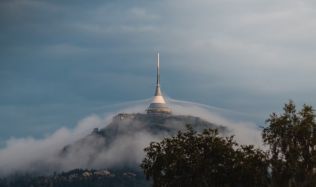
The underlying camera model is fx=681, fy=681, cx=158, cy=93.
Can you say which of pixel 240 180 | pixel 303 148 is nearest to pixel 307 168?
pixel 303 148

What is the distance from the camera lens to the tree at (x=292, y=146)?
302ft

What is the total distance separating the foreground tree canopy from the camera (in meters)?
93.1

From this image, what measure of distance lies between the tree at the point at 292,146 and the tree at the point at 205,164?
3.80m

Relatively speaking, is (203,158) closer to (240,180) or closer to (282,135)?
(240,180)

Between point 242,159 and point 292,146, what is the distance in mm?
9632

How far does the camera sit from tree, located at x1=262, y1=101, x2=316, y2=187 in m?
91.9

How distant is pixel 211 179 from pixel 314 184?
17.7 meters

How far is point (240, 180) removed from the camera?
10075 cm

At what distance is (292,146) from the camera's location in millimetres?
94438

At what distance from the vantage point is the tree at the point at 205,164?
9994cm

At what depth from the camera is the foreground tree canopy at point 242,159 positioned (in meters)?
93.1

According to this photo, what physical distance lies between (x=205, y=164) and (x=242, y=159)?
5.71m

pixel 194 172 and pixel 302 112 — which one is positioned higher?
pixel 302 112

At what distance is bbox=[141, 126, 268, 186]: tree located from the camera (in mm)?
99938
